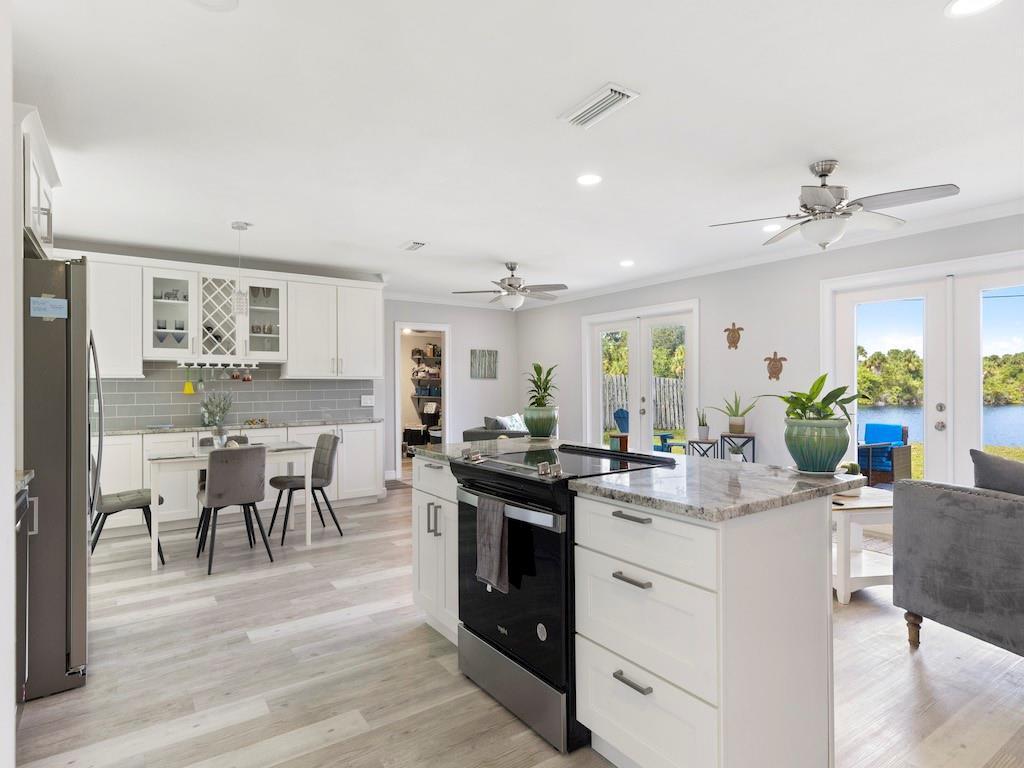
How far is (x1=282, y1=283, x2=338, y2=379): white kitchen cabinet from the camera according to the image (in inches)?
227

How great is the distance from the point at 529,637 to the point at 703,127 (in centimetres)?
245

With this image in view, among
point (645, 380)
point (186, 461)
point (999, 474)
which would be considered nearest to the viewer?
point (999, 474)

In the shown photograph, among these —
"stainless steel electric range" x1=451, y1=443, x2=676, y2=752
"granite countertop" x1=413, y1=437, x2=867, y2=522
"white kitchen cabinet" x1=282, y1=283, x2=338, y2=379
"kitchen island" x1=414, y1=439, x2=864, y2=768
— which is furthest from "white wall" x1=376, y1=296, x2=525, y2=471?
"kitchen island" x1=414, y1=439, x2=864, y2=768

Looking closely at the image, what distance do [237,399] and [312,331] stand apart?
100 cm

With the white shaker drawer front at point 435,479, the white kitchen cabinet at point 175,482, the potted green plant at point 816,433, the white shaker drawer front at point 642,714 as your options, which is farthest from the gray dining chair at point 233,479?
the potted green plant at point 816,433

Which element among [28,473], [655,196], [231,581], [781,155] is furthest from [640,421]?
[28,473]

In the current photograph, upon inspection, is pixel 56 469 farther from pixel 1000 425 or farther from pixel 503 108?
pixel 1000 425

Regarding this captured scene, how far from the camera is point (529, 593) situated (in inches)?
82.4

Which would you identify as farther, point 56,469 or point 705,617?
point 56,469

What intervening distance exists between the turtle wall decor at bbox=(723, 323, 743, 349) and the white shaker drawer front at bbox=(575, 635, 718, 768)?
4.60 meters

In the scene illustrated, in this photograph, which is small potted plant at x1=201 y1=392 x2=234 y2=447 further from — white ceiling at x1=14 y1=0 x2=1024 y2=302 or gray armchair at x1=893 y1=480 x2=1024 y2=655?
gray armchair at x1=893 y1=480 x2=1024 y2=655

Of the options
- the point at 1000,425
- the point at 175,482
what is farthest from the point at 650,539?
the point at 175,482

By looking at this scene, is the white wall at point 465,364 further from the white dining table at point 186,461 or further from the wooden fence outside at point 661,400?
the white dining table at point 186,461
